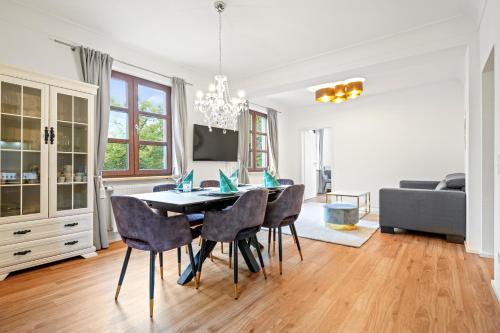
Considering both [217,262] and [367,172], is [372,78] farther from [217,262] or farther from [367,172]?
[217,262]

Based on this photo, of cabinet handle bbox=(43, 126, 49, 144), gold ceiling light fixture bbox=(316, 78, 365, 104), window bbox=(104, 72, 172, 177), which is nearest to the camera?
cabinet handle bbox=(43, 126, 49, 144)

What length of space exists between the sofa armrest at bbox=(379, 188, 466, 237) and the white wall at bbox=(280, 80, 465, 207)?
2223mm

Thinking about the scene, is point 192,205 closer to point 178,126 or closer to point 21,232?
point 21,232

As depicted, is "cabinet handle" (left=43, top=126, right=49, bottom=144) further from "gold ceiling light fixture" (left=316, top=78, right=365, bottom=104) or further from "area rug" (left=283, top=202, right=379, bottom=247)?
"gold ceiling light fixture" (left=316, top=78, right=365, bottom=104)

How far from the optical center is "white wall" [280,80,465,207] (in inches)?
205

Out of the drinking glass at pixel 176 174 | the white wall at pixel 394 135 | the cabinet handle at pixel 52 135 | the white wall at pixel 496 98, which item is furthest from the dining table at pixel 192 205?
the white wall at pixel 394 135

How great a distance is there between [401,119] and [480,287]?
4.32 m

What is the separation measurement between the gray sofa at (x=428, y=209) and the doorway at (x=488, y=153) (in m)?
0.43

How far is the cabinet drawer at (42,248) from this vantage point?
2.44 metres

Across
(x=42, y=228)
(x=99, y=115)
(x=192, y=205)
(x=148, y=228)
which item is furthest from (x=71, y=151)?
(x=192, y=205)

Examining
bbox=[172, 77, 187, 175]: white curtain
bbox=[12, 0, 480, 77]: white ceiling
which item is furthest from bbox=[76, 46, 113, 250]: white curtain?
bbox=[172, 77, 187, 175]: white curtain

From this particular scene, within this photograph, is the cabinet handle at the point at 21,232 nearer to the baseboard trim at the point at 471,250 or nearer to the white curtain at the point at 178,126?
the white curtain at the point at 178,126

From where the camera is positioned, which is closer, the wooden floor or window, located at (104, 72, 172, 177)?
the wooden floor

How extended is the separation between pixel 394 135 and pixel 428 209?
2.73 metres
